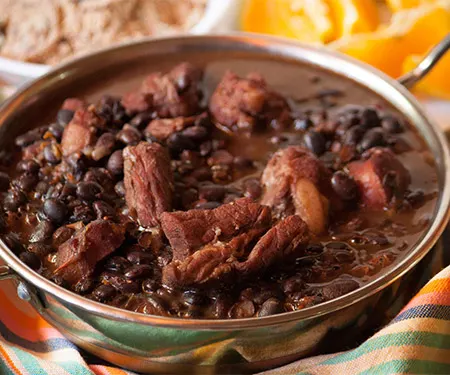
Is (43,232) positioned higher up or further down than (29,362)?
higher up

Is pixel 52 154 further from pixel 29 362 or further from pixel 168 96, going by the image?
pixel 29 362

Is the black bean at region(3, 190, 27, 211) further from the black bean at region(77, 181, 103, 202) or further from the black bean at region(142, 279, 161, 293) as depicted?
the black bean at region(142, 279, 161, 293)

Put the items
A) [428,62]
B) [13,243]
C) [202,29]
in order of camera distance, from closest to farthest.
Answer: [13,243], [428,62], [202,29]

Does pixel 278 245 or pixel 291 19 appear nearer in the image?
pixel 278 245

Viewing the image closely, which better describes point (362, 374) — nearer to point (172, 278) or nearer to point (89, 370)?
point (172, 278)

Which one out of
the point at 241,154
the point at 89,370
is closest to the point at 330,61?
the point at 241,154

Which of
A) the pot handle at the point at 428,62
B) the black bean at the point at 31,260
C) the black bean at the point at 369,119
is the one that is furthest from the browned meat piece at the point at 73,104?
the pot handle at the point at 428,62

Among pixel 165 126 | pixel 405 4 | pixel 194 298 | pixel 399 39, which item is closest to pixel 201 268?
pixel 194 298
